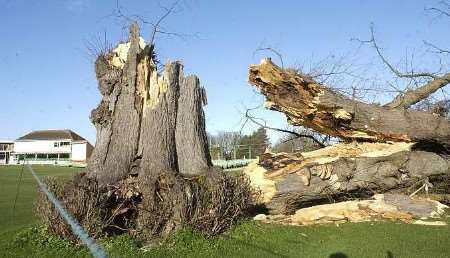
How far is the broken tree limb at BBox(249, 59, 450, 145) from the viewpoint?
10398 mm

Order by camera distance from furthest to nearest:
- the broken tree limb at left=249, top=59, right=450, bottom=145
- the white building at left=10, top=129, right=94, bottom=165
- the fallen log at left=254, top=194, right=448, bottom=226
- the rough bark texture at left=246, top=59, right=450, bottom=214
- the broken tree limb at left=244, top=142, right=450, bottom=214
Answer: the white building at left=10, top=129, right=94, bottom=165
the broken tree limb at left=244, top=142, right=450, bottom=214
the rough bark texture at left=246, top=59, right=450, bottom=214
the broken tree limb at left=249, top=59, right=450, bottom=145
the fallen log at left=254, top=194, right=448, bottom=226

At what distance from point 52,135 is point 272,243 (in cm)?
10269

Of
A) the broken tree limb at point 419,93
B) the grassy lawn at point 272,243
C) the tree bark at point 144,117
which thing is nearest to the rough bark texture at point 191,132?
the tree bark at point 144,117

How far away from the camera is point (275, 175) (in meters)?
11.0

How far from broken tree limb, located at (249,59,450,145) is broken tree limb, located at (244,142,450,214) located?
19.0 inches

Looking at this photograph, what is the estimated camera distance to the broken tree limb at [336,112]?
1040 centimetres

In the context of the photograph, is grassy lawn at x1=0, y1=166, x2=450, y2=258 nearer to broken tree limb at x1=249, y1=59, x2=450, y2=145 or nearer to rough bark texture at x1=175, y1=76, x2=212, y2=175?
rough bark texture at x1=175, y1=76, x2=212, y2=175

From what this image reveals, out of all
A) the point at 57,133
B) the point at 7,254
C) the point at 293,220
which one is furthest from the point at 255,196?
the point at 57,133

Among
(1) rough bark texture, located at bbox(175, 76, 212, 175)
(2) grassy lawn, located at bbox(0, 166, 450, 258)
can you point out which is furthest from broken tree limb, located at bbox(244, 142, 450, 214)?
(1) rough bark texture, located at bbox(175, 76, 212, 175)

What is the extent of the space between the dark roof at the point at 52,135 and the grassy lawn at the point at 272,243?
319 ft

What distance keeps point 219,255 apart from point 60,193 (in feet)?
9.67

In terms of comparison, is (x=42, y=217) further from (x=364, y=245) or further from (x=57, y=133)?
(x=57, y=133)

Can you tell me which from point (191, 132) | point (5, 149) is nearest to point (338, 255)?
point (191, 132)

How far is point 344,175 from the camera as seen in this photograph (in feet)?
35.4
